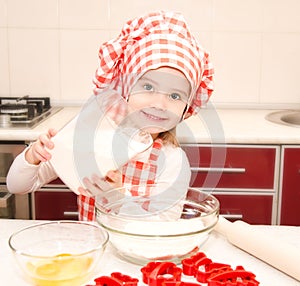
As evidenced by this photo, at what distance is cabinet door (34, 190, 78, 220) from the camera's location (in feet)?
6.27

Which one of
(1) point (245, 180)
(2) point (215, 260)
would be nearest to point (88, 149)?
(2) point (215, 260)

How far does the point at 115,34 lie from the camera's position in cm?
231

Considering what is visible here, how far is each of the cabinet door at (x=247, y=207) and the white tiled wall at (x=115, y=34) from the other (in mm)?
615

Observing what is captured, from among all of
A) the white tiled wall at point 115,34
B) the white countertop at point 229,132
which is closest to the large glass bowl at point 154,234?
the white countertop at point 229,132

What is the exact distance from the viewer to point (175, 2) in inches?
89.6

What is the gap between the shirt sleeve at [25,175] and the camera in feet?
3.99

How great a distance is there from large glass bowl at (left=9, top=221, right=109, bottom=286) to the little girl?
193 millimetres

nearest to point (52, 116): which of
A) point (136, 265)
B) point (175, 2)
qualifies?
point (175, 2)

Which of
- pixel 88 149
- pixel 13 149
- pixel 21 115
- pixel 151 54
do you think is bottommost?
pixel 13 149

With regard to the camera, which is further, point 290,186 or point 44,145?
point 290,186

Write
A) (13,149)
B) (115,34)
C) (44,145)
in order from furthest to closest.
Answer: (115,34)
(13,149)
(44,145)

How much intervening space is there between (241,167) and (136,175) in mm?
764

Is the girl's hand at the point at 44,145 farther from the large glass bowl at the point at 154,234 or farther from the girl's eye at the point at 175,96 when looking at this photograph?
the girl's eye at the point at 175,96

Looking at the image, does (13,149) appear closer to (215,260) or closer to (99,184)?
(99,184)
